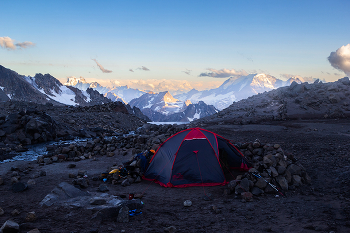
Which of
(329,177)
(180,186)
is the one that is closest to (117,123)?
(180,186)

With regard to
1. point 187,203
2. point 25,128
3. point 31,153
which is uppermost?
point 25,128

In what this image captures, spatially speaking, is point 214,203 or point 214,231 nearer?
point 214,231

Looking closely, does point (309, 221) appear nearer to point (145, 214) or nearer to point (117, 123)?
point (145, 214)

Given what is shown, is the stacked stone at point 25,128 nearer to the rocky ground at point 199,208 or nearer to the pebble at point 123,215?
the rocky ground at point 199,208

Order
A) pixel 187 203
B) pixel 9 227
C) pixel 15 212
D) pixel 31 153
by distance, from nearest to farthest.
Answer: pixel 9 227 → pixel 15 212 → pixel 187 203 → pixel 31 153

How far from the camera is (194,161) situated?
10500 millimetres

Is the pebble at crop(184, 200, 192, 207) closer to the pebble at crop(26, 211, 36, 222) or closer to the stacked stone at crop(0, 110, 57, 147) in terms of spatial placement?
the pebble at crop(26, 211, 36, 222)

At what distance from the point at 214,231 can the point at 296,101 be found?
1733 inches

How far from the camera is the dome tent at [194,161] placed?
10.3 metres

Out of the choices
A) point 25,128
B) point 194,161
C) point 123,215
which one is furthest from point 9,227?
point 25,128

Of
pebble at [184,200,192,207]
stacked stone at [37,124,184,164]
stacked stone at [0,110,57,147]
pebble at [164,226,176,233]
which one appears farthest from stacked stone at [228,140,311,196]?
stacked stone at [0,110,57,147]

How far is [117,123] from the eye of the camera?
1704 inches

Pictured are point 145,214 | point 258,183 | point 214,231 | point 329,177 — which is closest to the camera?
point 214,231

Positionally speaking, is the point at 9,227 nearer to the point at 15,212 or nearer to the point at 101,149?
the point at 15,212
